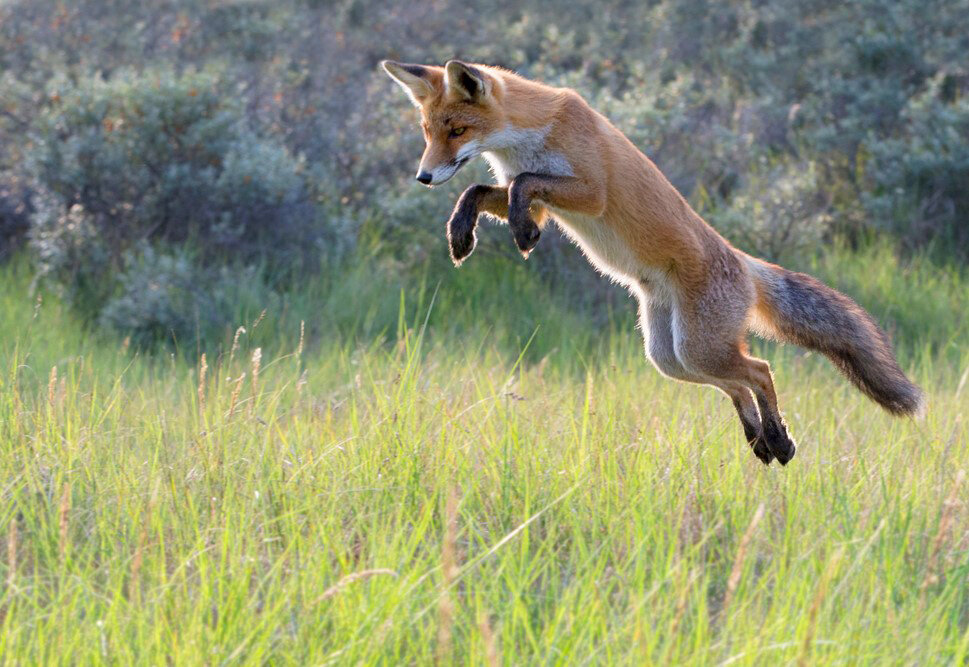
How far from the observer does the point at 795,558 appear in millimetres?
3732

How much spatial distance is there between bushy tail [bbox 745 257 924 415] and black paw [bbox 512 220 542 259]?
4.82 ft

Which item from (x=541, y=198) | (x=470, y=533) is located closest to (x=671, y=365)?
(x=541, y=198)

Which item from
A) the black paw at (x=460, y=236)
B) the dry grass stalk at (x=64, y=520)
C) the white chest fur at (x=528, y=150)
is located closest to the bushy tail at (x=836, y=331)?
the white chest fur at (x=528, y=150)

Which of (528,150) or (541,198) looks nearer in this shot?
(541,198)

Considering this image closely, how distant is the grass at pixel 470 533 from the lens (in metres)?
3.11

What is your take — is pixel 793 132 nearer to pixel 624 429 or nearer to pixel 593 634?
pixel 624 429

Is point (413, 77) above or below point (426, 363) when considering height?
above

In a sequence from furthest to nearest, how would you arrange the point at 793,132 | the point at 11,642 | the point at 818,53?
the point at 818,53 → the point at 793,132 → the point at 11,642

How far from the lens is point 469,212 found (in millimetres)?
5148

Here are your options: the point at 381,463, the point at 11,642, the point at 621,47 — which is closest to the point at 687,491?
the point at 381,463

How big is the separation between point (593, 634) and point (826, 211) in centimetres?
921

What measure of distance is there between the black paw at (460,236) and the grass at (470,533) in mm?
629

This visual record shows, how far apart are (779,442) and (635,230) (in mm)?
1183

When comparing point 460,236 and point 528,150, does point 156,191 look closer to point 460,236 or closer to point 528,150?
point 528,150
